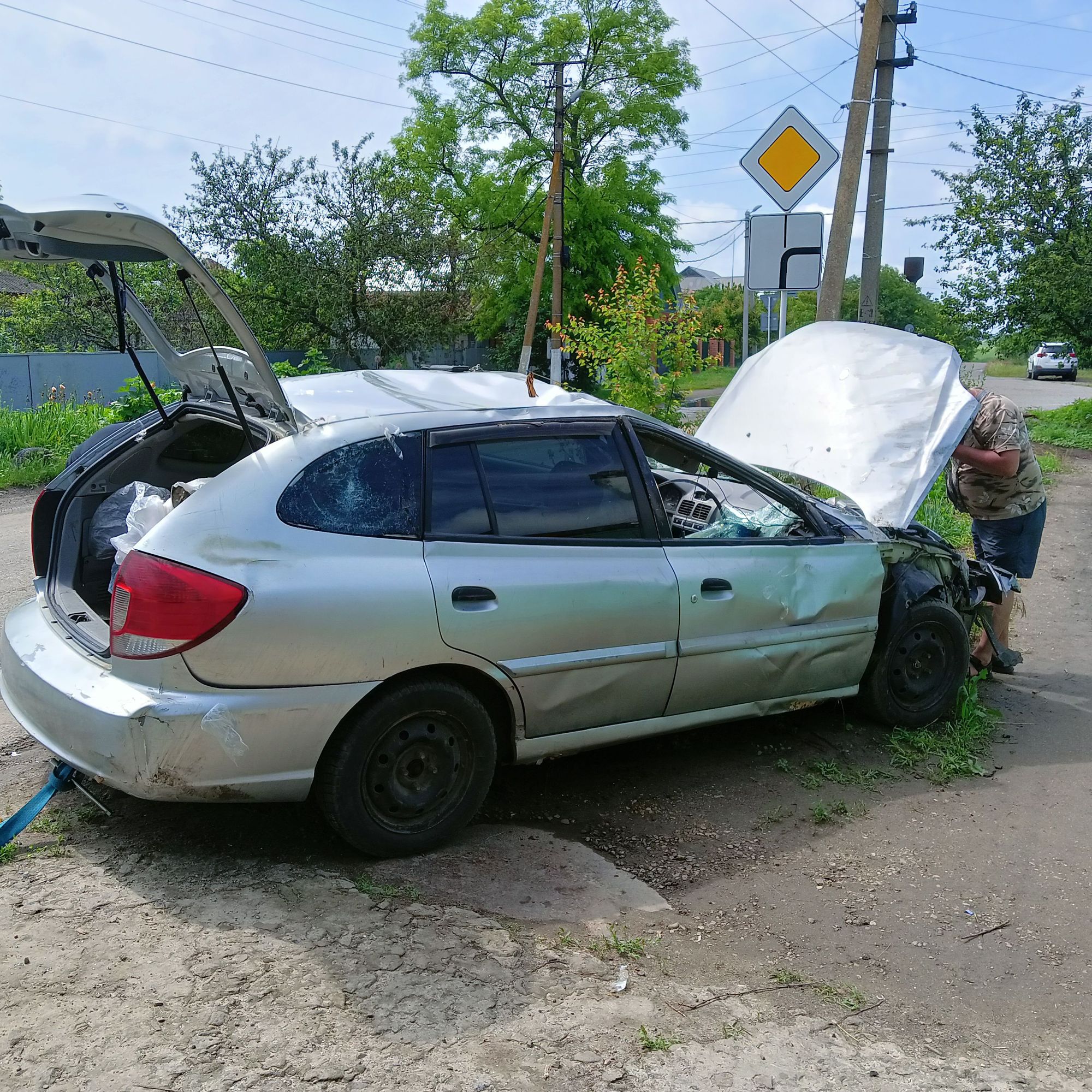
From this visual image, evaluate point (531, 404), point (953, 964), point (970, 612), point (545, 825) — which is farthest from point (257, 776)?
point (970, 612)

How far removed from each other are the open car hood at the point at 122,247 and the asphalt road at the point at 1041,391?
2409 cm

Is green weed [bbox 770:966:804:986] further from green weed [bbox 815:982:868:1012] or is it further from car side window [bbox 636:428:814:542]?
car side window [bbox 636:428:814:542]

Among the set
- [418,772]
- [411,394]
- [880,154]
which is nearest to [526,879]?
[418,772]

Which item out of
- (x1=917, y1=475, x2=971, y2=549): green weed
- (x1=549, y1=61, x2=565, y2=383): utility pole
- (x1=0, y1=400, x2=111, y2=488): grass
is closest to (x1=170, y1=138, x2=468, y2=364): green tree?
(x1=549, y1=61, x2=565, y2=383): utility pole

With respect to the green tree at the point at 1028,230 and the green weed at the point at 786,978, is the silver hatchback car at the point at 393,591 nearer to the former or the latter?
the green weed at the point at 786,978

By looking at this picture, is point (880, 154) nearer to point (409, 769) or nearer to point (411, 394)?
point (411, 394)

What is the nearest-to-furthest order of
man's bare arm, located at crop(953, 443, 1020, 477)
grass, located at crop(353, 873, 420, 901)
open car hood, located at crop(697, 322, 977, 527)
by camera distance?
grass, located at crop(353, 873, 420, 901)
open car hood, located at crop(697, 322, 977, 527)
man's bare arm, located at crop(953, 443, 1020, 477)

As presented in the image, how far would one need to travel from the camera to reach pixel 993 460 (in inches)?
235

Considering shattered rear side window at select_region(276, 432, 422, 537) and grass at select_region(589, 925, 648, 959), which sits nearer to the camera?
grass at select_region(589, 925, 648, 959)

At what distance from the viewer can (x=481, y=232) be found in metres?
38.7

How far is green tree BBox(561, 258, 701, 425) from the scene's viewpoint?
10.5 m

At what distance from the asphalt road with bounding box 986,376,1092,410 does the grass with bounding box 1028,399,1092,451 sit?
2.24m

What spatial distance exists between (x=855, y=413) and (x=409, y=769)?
9.98ft

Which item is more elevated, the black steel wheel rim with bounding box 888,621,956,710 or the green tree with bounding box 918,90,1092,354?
the green tree with bounding box 918,90,1092,354
